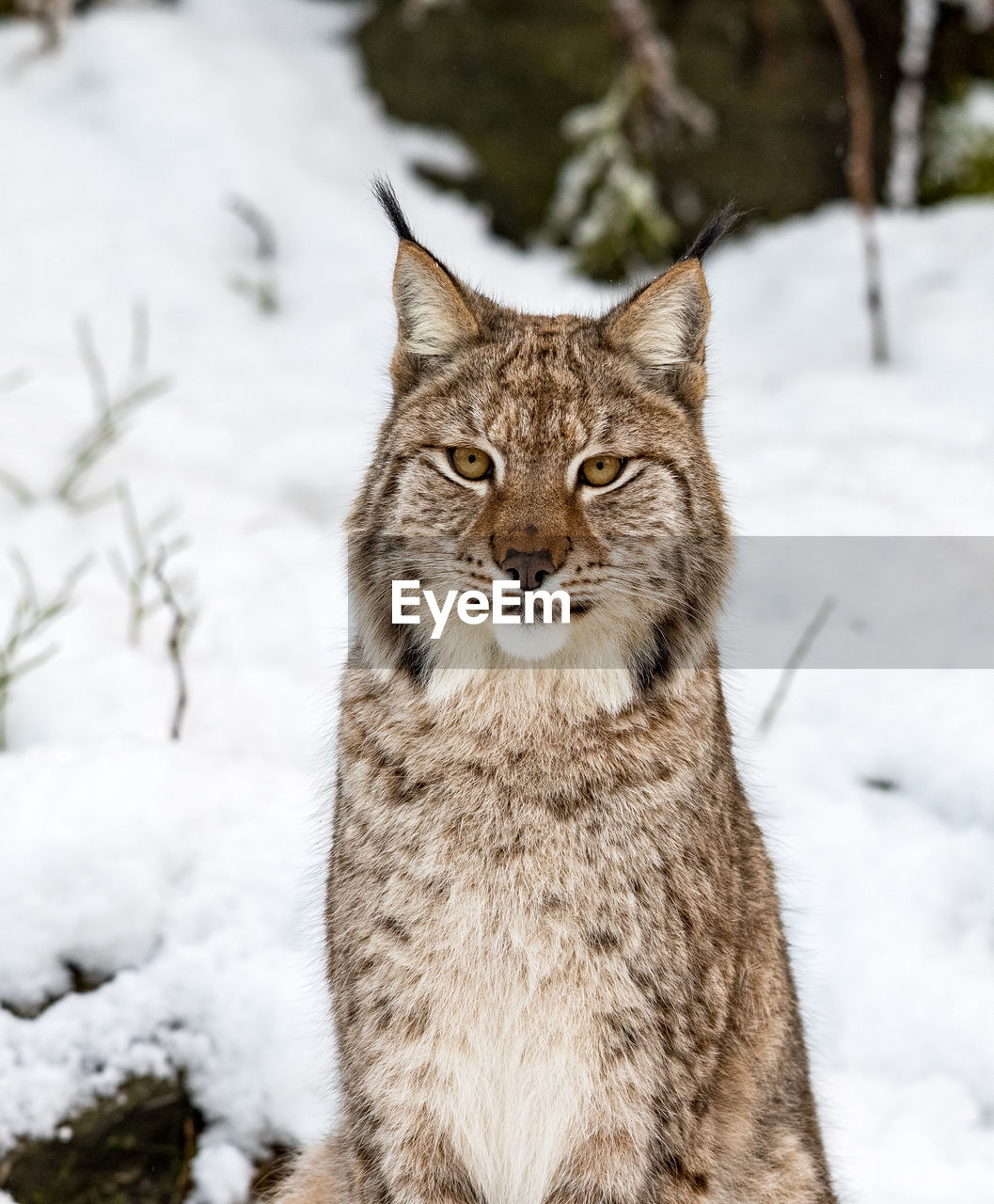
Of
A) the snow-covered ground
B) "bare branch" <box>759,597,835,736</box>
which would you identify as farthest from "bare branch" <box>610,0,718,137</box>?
"bare branch" <box>759,597,835,736</box>

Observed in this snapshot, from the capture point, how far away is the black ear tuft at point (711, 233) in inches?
114

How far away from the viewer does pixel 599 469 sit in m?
2.83

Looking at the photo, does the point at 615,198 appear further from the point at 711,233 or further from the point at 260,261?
the point at 711,233

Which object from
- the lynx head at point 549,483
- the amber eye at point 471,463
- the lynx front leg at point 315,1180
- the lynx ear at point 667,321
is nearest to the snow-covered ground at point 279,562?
the lynx front leg at point 315,1180

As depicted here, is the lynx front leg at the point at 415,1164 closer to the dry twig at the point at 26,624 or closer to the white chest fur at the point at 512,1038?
the white chest fur at the point at 512,1038

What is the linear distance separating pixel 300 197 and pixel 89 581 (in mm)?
2814

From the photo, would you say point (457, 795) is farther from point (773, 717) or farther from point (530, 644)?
point (773, 717)

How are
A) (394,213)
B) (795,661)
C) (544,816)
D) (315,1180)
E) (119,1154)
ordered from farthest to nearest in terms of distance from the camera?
(795,661) → (119,1154) → (315,1180) → (394,213) → (544,816)

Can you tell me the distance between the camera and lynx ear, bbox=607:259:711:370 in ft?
9.61

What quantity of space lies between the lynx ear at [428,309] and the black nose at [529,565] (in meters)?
0.60

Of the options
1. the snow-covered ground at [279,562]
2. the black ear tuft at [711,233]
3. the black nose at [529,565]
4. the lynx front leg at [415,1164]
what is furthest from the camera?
the snow-covered ground at [279,562]

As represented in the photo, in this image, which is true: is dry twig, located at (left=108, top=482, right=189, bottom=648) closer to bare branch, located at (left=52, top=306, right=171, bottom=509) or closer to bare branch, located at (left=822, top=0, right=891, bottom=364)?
bare branch, located at (left=52, top=306, right=171, bottom=509)

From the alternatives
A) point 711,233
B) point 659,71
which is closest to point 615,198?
point 659,71

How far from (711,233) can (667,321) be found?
0.62 feet
